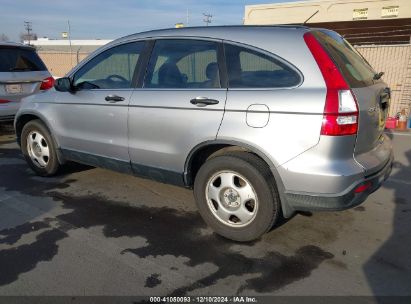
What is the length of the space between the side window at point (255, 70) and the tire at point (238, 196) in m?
0.62

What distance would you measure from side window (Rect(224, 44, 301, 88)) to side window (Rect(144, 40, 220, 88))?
0.51 feet

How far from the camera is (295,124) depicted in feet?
9.91

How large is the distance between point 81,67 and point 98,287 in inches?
107

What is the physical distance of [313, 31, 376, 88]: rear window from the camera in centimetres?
317

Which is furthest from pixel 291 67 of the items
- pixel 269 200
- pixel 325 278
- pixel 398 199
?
pixel 398 199

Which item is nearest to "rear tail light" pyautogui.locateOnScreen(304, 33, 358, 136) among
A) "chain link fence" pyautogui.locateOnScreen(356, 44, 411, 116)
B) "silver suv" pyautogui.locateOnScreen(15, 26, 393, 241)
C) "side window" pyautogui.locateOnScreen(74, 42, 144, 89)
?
"silver suv" pyautogui.locateOnScreen(15, 26, 393, 241)

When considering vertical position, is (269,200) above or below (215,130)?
below

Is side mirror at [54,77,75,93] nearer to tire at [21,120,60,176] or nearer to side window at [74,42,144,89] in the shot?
side window at [74,42,144,89]

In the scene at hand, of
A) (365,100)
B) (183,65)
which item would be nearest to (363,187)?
(365,100)

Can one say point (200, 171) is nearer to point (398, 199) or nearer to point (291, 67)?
point (291, 67)

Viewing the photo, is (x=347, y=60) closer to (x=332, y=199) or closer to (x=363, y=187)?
(x=363, y=187)

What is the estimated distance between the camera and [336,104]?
9.59 ft

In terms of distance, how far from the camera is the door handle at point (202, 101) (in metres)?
3.42

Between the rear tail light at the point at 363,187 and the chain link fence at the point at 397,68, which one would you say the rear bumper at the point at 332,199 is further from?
the chain link fence at the point at 397,68
